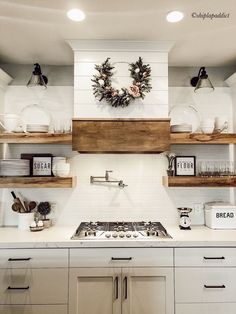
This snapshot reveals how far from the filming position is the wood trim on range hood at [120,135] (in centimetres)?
217

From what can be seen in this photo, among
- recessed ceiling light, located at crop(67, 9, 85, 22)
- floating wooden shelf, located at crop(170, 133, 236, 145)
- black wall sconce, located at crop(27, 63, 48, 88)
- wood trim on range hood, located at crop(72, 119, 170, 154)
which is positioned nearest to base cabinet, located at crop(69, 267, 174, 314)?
wood trim on range hood, located at crop(72, 119, 170, 154)

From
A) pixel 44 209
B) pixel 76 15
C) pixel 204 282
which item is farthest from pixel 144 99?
pixel 204 282

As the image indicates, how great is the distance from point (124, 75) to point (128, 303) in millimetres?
1821

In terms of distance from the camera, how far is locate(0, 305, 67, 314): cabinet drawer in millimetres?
1903

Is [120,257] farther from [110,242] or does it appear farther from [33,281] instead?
[33,281]

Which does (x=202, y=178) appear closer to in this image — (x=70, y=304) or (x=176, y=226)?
(x=176, y=226)

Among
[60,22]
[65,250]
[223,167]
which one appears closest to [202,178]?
[223,167]

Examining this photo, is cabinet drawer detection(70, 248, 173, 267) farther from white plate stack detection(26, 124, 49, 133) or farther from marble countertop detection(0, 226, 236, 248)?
white plate stack detection(26, 124, 49, 133)

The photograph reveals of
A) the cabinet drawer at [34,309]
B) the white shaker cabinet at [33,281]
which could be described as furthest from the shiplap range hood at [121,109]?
the cabinet drawer at [34,309]

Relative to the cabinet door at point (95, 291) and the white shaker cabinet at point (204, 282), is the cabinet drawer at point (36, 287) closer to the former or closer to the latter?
the cabinet door at point (95, 291)

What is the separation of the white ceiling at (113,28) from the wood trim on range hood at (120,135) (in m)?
0.68

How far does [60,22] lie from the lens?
1863mm

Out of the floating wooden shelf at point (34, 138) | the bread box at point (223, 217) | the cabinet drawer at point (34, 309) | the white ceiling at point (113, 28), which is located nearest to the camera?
the white ceiling at point (113, 28)

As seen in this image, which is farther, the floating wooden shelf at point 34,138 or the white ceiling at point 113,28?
the floating wooden shelf at point 34,138
